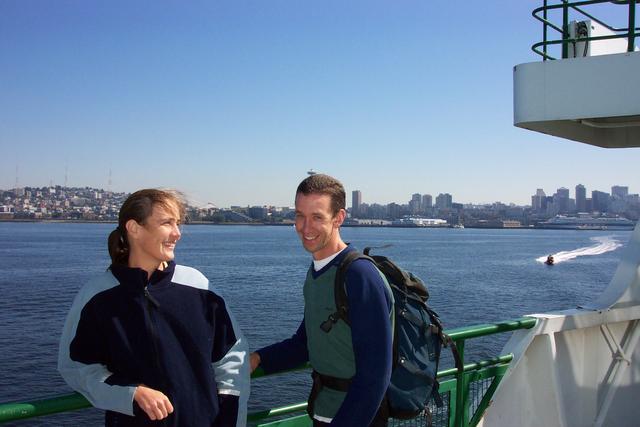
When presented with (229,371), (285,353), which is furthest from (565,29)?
(229,371)

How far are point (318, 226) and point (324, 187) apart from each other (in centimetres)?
16

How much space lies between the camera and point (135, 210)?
2.40m

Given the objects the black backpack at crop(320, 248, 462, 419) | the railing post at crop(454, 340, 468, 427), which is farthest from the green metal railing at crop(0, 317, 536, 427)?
the black backpack at crop(320, 248, 462, 419)

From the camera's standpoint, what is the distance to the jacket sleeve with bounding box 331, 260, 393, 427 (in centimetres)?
238

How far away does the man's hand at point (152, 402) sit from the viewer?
221 centimetres

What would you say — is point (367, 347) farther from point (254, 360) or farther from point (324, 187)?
point (254, 360)

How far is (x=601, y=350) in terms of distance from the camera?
526 centimetres

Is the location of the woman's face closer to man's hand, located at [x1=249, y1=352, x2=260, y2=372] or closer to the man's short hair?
the man's short hair

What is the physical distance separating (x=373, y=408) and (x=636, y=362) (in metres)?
3.77

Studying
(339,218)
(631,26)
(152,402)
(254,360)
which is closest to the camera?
(152,402)

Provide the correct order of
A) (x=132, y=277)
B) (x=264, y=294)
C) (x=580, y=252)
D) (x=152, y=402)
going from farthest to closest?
(x=580, y=252) < (x=264, y=294) < (x=132, y=277) < (x=152, y=402)

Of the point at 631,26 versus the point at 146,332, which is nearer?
the point at 146,332

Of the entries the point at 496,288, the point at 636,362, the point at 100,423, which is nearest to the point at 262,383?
the point at 100,423

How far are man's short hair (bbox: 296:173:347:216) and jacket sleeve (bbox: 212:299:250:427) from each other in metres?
0.57
